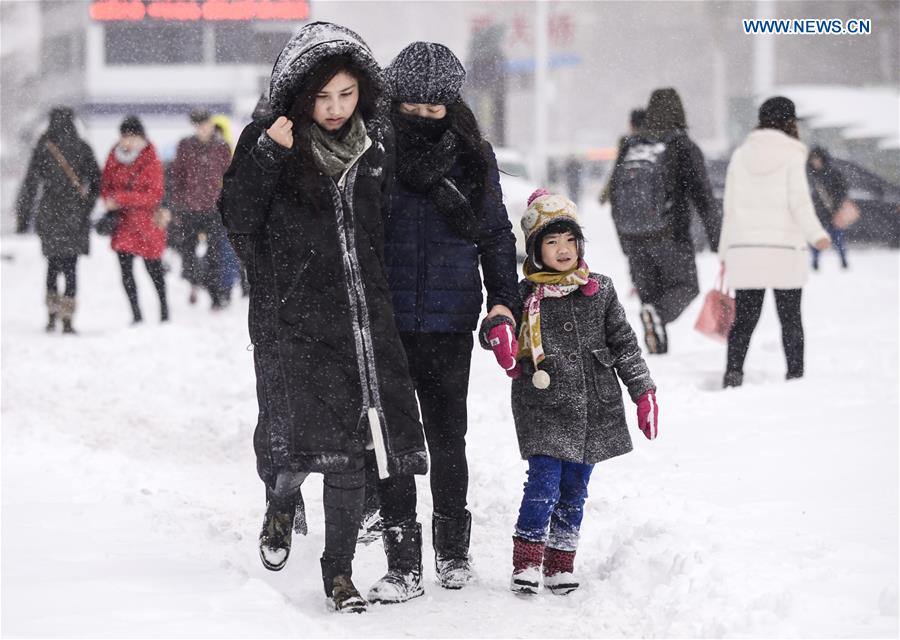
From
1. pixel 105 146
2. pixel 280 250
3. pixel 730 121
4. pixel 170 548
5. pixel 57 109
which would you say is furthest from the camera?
pixel 105 146

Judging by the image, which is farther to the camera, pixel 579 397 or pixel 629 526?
pixel 629 526

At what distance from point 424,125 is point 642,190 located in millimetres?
4676

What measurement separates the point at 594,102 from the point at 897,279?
81738mm

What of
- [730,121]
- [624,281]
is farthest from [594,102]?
[624,281]

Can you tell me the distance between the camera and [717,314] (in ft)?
28.9

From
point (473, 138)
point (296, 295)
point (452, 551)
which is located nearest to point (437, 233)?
point (473, 138)

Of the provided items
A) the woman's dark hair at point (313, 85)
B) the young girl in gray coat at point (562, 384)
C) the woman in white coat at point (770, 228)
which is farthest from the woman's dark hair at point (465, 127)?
the woman in white coat at point (770, 228)

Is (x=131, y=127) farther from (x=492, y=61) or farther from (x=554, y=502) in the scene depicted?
(x=492, y=61)

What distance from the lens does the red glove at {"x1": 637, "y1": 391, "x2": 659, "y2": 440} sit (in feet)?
14.8

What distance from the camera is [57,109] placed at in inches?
460

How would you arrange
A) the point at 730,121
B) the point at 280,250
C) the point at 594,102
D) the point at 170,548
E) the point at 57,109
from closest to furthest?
the point at 280,250 → the point at 170,548 → the point at 57,109 → the point at 730,121 → the point at 594,102

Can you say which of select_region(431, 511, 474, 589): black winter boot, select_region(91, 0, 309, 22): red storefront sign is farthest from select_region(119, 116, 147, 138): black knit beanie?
select_region(91, 0, 309, 22): red storefront sign

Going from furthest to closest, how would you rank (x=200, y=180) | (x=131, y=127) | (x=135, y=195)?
(x=200, y=180), (x=135, y=195), (x=131, y=127)

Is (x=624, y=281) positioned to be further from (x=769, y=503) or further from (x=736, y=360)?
(x=769, y=503)
